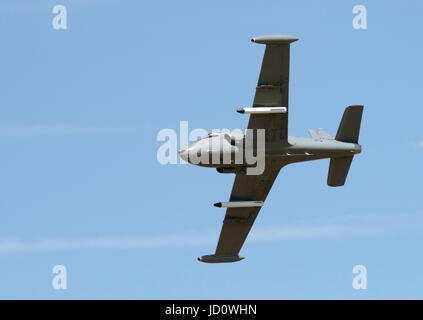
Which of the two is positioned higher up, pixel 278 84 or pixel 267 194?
pixel 278 84

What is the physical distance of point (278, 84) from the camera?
211 ft

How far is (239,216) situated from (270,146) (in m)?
7.21

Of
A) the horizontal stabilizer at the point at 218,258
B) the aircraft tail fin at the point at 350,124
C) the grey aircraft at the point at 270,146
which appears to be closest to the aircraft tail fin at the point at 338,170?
the grey aircraft at the point at 270,146

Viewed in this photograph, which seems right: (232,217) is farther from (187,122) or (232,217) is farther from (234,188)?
(187,122)

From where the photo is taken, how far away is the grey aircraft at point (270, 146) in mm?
63844

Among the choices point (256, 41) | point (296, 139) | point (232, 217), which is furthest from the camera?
point (232, 217)

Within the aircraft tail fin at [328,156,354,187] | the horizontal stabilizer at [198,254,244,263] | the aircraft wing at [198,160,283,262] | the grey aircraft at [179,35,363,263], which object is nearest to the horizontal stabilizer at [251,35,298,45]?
the grey aircraft at [179,35,363,263]

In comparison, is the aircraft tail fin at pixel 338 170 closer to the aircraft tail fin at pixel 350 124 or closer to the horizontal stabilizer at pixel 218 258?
the aircraft tail fin at pixel 350 124

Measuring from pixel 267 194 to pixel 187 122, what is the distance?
8.29 metres

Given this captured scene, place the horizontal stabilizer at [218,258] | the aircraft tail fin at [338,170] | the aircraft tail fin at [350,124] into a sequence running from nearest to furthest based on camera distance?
the aircraft tail fin at [350,124] < the aircraft tail fin at [338,170] < the horizontal stabilizer at [218,258]

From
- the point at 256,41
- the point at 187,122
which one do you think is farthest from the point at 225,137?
the point at 256,41

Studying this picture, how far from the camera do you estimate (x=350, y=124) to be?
67.6m

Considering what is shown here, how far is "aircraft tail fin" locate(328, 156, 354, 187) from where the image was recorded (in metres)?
68.4

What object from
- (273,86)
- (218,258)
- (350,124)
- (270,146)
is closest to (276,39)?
(273,86)
